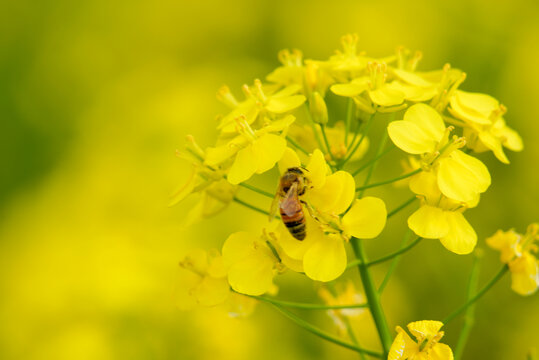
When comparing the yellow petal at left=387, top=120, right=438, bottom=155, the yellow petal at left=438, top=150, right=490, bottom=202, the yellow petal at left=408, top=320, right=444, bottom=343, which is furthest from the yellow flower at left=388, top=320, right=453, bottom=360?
the yellow petal at left=387, top=120, right=438, bottom=155

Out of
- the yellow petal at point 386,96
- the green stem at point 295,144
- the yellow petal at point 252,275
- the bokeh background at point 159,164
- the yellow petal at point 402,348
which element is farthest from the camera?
the bokeh background at point 159,164

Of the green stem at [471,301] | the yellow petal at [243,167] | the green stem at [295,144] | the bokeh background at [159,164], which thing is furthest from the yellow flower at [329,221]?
the bokeh background at [159,164]

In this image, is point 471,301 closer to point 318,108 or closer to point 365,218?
point 365,218

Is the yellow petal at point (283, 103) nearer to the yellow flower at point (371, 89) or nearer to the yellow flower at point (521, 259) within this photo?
the yellow flower at point (371, 89)

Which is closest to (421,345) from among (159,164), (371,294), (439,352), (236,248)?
(439,352)

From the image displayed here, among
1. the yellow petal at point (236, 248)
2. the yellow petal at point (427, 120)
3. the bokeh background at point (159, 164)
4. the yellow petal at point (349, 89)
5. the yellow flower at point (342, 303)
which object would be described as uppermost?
the yellow petal at point (349, 89)

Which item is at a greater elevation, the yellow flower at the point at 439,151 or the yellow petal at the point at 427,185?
the yellow flower at the point at 439,151
